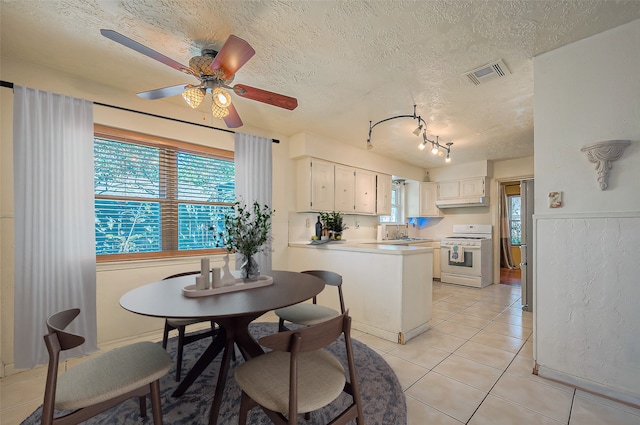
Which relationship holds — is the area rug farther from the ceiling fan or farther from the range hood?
the range hood

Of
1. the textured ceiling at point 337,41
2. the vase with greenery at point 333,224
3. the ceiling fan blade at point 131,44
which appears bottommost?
the vase with greenery at point 333,224

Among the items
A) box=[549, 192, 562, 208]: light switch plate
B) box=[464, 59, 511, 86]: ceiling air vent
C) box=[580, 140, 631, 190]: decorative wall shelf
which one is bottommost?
box=[549, 192, 562, 208]: light switch plate

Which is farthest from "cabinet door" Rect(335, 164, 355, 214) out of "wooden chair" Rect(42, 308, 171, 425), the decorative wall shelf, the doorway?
the doorway

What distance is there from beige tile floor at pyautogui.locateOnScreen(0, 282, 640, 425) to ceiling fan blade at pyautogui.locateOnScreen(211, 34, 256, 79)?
2372 millimetres

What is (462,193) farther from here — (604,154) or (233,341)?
(233,341)

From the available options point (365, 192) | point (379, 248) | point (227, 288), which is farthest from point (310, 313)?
point (365, 192)

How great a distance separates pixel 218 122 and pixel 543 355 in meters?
3.91

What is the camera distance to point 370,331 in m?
3.10

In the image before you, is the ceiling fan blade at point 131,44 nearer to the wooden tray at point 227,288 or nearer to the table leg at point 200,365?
the wooden tray at point 227,288

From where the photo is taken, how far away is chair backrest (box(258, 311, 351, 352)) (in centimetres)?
113

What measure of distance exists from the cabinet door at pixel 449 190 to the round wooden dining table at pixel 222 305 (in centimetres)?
475

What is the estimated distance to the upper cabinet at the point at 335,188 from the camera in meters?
4.11

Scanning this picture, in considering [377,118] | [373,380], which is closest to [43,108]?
[377,118]

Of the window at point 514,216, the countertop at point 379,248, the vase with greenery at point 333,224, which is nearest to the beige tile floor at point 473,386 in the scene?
the countertop at point 379,248
